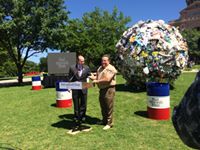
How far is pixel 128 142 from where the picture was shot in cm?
650

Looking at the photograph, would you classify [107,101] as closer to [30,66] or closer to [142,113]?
[142,113]

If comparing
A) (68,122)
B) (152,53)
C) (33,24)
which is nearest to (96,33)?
(33,24)

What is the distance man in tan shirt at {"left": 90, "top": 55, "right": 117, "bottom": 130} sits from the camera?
7352mm

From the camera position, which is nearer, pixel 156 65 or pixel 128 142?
pixel 128 142

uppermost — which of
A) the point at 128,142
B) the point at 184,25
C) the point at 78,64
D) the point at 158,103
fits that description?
the point at 184,25

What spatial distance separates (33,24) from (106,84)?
17984 mm

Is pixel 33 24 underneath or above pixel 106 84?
above

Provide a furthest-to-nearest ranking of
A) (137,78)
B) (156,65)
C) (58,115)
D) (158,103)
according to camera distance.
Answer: (137,78) → (156,65) → (58,115) → (158,103)

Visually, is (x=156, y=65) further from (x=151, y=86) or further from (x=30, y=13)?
(x=30, y=13)

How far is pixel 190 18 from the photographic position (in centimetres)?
9144

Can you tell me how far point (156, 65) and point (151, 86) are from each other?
10.5 ft

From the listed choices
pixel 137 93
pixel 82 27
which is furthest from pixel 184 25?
pixel 137 93

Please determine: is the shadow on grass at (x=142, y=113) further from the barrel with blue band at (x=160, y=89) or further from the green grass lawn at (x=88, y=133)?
the barrel with blue band at (x=160, y=89)

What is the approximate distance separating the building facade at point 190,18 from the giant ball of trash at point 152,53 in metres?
80.2
